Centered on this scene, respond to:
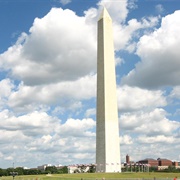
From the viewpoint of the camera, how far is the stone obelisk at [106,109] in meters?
76.6

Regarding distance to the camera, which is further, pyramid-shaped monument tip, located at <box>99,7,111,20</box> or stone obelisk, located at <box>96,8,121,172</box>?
pyramid-shaped monument tip, located at <box>99,7,111,20</box>

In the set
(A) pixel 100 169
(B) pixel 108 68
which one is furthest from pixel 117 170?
(B) pixel 108 68

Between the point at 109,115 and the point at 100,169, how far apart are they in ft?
36.6

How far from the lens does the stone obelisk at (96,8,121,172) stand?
76.6m

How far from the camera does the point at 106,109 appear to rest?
76.9m

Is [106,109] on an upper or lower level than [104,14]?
lower

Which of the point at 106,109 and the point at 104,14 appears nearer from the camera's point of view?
the point at 106,109

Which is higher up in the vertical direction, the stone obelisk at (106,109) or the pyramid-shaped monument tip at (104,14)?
the pyramid-shaped monument tip at (104,14)

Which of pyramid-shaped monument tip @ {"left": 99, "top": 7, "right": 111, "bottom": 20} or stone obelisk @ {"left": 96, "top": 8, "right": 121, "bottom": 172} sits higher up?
pyramid-shaped monument tip @ {"left": 99, "top": 7, "right": 111, "bottom": 20}

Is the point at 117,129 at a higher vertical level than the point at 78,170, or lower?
higher

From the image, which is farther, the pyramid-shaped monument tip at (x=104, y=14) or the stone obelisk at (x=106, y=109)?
the pyramid-shaped monument tip at (x=104, y=14)

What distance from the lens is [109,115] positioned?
254ft

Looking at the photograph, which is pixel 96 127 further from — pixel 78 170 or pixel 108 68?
pixel 78 170

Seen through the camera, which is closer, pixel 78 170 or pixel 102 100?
A: pixel 102 100
